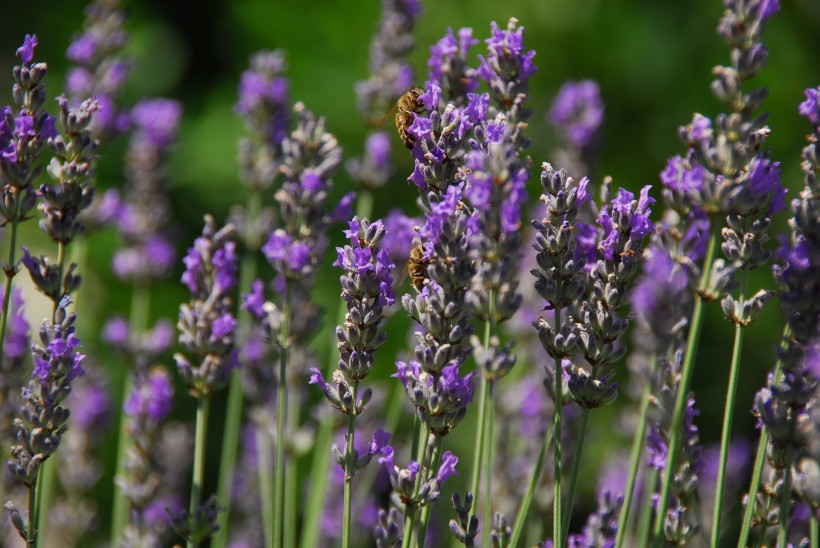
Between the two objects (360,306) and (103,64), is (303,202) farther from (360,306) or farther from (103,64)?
(103,64)

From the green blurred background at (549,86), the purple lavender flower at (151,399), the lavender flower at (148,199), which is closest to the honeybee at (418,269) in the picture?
the purple lavender flower at (151,399)

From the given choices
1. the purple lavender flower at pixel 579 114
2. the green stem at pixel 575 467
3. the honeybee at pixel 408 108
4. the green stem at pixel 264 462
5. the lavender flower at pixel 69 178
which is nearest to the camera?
the green stem at pixel 575 467

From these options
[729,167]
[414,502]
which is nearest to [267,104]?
[414,502]

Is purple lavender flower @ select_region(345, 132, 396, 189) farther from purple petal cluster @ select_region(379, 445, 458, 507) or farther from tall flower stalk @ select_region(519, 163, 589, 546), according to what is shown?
purple petal cluster @ select_region(379, 445, 458, 507)

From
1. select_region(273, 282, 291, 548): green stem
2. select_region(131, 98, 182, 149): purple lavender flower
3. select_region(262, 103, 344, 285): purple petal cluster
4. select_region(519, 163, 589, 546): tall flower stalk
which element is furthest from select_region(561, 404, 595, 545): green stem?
select_region(131, 98, 182, 149): purple lavender flower

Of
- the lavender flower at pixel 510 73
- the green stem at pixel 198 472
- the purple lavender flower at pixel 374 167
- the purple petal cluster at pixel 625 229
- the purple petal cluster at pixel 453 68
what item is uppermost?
the purple lavender flower at pixel 374 167

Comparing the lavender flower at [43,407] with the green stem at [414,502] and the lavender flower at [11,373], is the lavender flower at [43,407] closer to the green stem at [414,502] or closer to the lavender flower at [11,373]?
the lavender flower at [11,373]
